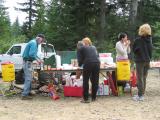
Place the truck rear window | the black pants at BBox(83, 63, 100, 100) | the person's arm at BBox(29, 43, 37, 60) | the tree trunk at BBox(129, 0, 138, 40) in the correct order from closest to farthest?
the black pants at BBox(83, 63, 100, 100)
the person's arm at BBox(29, 43, 37, 60)
the truck rear window
the tree trunk at BBox(129, 0, 138, 40)

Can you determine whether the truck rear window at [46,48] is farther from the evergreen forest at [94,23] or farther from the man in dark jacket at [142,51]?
the man in dark jacket at [142,51]

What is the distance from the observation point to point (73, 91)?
12.8 meters

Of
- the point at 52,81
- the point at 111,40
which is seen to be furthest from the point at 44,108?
the point at 111,40

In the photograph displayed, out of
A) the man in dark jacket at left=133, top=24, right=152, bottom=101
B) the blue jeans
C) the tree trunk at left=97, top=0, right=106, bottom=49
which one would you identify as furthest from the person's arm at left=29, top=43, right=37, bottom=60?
the tree trunk at left=97, top=0, right=106, bottom=49

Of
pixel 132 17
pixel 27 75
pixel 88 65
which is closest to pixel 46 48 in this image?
pixel 27 75

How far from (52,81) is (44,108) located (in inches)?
104

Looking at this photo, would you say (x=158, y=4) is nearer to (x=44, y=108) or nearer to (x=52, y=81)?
(x=52, y=81)

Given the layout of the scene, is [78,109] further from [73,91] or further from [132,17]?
[132,17]

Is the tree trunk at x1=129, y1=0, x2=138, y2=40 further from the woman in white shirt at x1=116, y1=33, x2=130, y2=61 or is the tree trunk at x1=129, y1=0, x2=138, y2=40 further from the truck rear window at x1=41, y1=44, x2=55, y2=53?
the woman in white shirt at x1=116, y1=33, x2=130, y2=61

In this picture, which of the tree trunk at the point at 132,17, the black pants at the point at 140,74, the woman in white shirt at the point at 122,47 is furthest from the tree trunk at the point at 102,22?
the black pants at the point at 140,74

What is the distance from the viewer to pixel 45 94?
43.1 ft

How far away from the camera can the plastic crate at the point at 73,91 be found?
12.8 meters

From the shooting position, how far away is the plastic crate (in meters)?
12.8

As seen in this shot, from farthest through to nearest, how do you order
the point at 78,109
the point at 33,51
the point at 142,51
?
the point at 33,51 → the point at 142,51 → the point at 78,109
